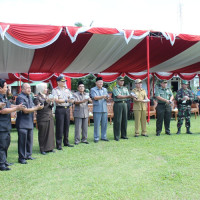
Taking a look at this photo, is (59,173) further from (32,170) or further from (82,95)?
(82,95)

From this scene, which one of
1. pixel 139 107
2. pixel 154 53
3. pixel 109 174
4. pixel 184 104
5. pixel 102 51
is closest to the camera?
pixel 109 174

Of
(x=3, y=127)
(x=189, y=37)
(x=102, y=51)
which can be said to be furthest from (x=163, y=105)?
(x=3, y=127)

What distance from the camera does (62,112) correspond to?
467 cm

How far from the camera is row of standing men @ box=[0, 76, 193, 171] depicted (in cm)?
344

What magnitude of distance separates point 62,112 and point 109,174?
1.97m

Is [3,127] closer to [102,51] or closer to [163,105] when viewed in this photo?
[163,105]

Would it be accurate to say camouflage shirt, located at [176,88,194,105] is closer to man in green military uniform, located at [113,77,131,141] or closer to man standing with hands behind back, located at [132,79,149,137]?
man standing with hands behind back, located at [132,79,149,137]

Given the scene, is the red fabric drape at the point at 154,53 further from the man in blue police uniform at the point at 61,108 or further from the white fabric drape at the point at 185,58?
the man in blue police uniform at the point at 61,108

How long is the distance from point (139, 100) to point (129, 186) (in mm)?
3173

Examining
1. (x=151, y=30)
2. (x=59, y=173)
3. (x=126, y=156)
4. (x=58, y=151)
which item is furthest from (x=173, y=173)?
(x=151, y=30)

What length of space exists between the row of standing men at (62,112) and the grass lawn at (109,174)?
0.30 meters

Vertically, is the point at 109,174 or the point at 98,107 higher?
the point at 98,107

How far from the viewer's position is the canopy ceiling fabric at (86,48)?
4.80m

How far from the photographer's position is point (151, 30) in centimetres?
581
